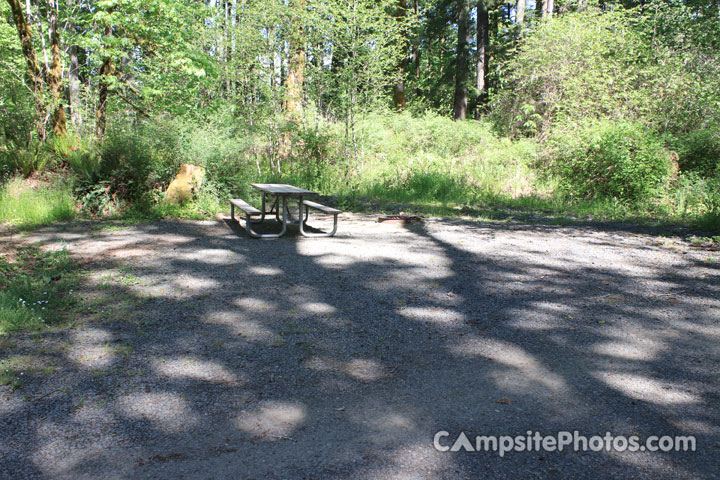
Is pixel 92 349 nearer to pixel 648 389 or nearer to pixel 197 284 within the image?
pixel 197 284

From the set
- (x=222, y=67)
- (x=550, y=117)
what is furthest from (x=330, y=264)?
(x=550, y=117)

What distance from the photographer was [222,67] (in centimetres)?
1383

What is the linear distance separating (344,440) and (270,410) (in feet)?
1.70

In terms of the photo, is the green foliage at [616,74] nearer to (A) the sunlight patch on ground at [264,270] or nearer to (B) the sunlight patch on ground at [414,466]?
(A) the sunlight patch on ground at [264,270]

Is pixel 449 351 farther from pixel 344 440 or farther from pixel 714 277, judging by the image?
pixel 714 277

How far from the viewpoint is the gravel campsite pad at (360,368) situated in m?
2.45

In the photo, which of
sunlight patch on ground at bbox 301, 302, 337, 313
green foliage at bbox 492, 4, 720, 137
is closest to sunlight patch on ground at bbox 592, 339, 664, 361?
sunlight patch on ground at bbox 301, 302, 337, 313

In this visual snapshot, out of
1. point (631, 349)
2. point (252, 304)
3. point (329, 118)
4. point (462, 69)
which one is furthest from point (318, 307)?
point (462, 69)

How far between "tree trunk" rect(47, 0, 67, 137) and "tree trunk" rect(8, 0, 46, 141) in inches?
8.9

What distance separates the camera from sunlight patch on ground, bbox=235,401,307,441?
2652 mm

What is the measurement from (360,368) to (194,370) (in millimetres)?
1095

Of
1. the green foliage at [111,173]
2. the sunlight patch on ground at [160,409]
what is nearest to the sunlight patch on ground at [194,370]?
the sunlight patch on ground at [160,409]

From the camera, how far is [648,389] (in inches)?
123

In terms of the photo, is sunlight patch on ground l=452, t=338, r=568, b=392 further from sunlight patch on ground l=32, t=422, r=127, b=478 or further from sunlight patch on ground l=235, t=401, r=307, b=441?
sunlight patch on ground l=32, t=422, r=127, b=478
